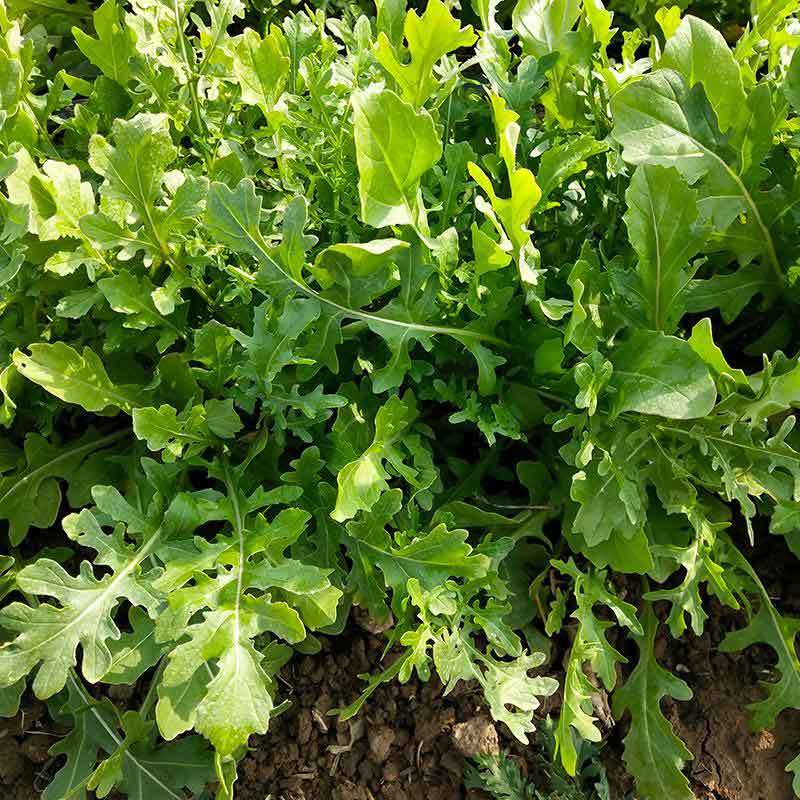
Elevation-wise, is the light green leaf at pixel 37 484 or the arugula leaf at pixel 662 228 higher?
the arugula leaf at pixel 662 228

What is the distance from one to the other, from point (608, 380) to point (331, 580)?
0.61 m

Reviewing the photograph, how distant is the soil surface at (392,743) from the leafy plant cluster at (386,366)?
7 centimetres

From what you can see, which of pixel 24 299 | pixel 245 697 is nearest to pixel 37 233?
pixel 24 299

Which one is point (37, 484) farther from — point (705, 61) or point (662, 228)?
point (705, 61)

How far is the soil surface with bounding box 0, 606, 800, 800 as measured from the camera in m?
1.74

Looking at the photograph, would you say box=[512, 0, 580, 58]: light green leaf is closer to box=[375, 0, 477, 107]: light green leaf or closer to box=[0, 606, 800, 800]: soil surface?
box=[375, 0, 477, 107]: light green leaf

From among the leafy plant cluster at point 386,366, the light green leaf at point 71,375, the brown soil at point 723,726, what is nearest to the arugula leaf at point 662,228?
the leafy plant cluster at point 386,366

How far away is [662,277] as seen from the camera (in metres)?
1.52

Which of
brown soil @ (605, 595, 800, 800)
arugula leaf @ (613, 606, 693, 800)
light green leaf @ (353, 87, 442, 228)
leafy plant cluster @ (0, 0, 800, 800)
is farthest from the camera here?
brown soil @ (605, 595, 800, 800)

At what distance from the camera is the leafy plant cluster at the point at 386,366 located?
1.42 m

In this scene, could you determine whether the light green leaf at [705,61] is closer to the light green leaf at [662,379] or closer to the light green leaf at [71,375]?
the light green leaf at [662,379]

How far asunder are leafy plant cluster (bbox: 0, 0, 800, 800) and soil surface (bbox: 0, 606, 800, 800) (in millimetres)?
68

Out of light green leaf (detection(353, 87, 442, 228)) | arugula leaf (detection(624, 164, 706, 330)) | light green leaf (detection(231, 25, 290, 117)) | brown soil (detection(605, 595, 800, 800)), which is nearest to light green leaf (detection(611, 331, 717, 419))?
arugula leaf (detection(624, 164, 706, 330))

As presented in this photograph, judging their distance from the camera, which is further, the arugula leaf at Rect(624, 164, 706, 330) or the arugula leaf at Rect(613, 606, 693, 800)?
the arugula leaf at Rect(613, 606, 693, 800)
